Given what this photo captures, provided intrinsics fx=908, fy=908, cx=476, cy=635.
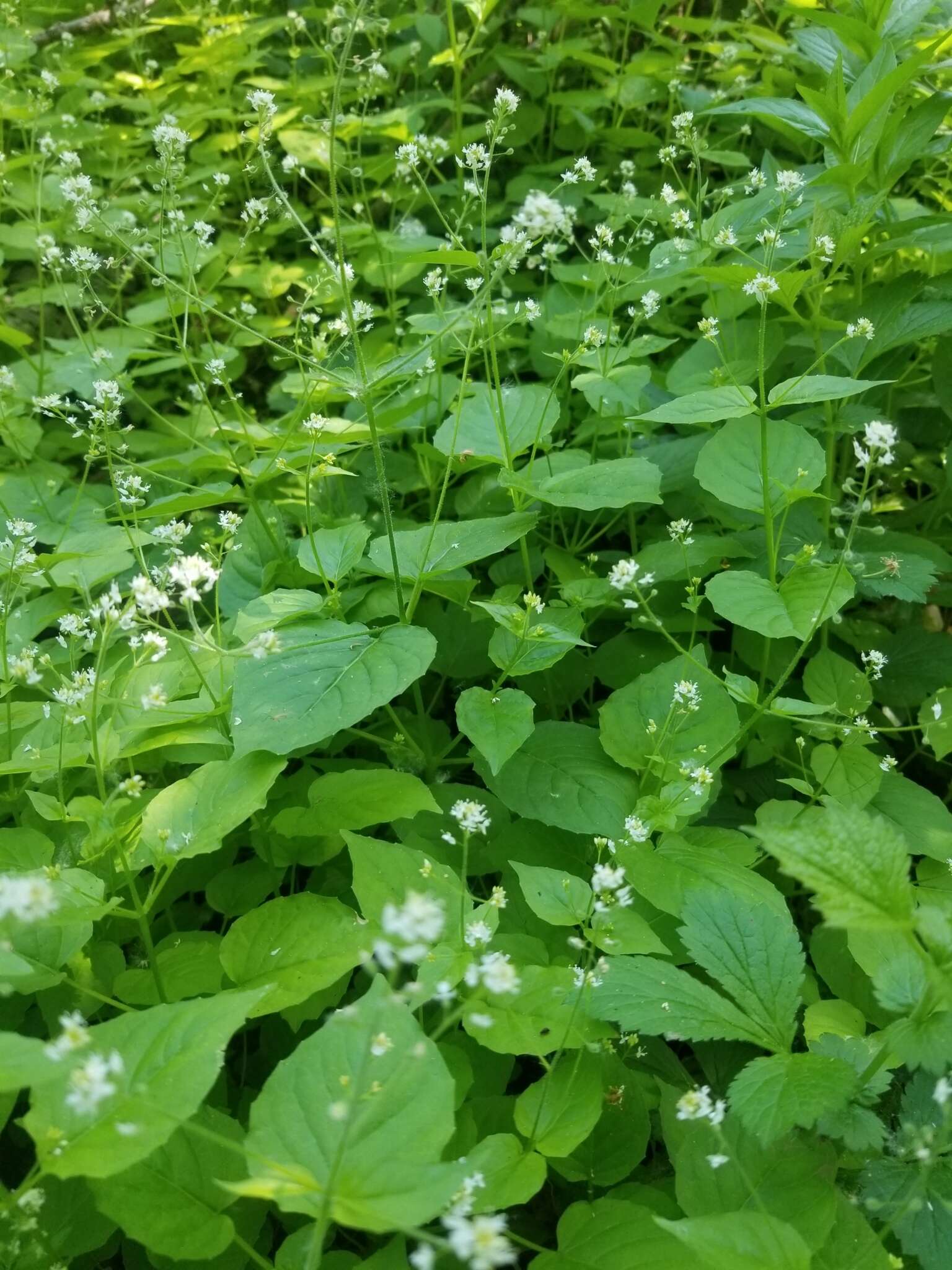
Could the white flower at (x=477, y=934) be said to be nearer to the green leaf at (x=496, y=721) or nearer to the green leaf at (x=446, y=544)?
the green leaf at (x=496, y=721)

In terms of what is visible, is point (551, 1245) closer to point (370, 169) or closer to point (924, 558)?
point (924, 558)

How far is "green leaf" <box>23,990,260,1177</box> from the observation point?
105 cm

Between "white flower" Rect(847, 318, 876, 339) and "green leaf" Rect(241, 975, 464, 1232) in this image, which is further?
"white flower" Rect(847, 318, 876, 339)

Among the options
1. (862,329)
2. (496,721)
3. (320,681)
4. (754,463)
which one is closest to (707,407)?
(754,463)

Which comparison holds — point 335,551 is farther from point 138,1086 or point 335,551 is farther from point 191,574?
point 138,1086

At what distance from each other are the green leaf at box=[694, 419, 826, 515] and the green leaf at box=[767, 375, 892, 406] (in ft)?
0.47

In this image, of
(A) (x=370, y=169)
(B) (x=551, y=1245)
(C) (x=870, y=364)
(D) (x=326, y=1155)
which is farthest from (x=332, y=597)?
(A) (x=370, y=169)

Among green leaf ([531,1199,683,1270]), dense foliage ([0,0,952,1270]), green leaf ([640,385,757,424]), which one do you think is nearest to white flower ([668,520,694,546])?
dense foliage ([0,0,952,1270])

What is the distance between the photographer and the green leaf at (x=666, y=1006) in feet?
4.37

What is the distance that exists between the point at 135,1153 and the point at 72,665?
3.38ft

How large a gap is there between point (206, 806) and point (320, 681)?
308 millimetres

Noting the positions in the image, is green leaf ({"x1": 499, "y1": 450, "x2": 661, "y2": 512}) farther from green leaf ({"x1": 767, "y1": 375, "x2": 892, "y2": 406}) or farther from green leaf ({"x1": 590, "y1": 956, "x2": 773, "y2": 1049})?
green leaf ({"x1": 590, "y1": 956, "x2": 773, "y2": 1049})

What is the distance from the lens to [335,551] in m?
2.05

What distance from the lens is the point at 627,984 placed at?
1.39 m
